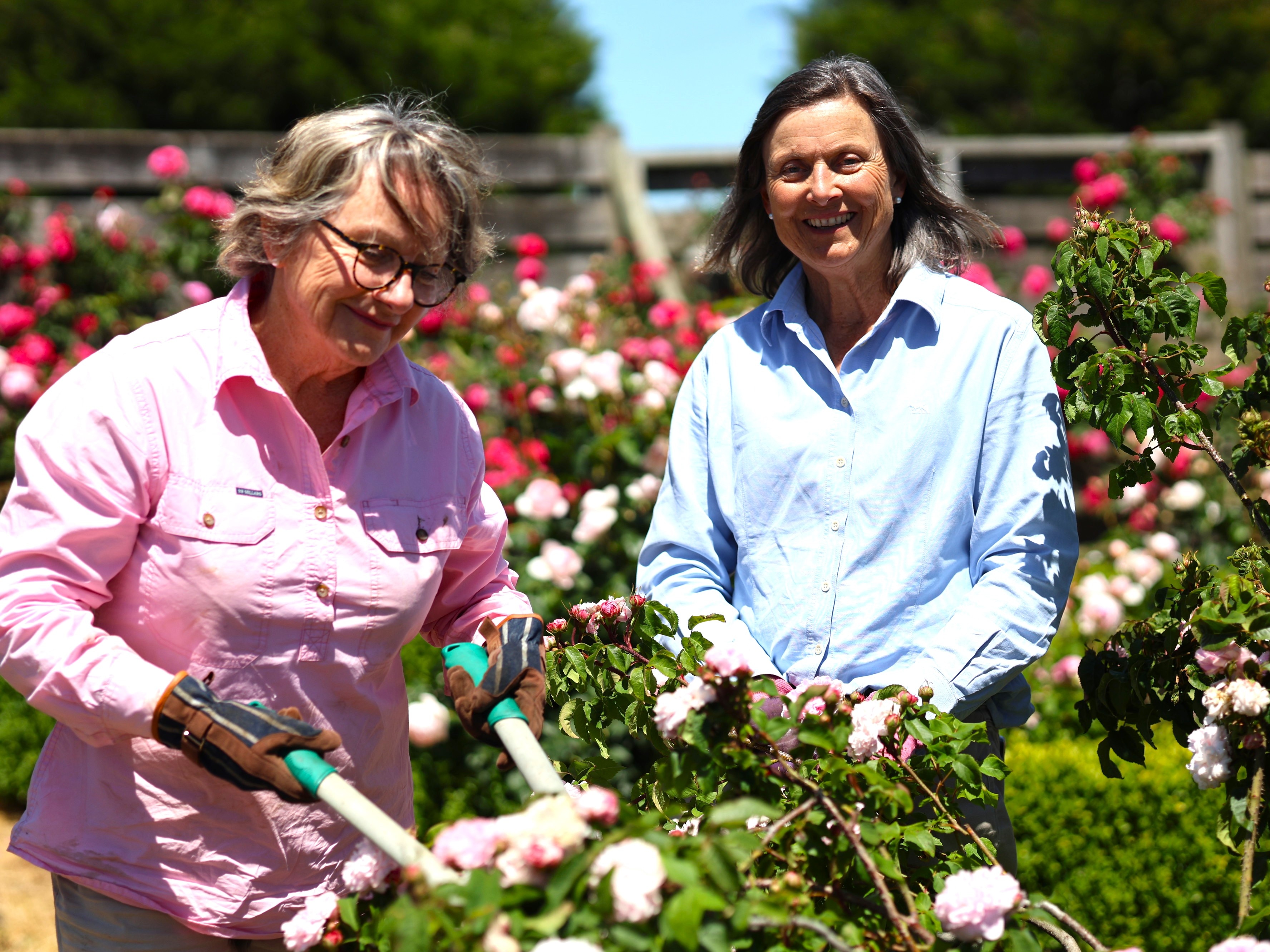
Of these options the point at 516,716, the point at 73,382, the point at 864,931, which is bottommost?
the point at 864,931

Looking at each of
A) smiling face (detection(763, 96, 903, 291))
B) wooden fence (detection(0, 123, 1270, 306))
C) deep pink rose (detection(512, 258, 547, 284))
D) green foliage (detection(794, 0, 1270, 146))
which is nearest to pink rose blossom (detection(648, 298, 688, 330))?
deep pink rose (detection(512, 258, 547, 284))

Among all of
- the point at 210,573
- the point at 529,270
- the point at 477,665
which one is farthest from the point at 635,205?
the point at 210,573

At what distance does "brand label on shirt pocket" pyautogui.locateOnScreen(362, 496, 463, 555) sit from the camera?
1.92 m

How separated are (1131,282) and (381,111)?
4.25 feet

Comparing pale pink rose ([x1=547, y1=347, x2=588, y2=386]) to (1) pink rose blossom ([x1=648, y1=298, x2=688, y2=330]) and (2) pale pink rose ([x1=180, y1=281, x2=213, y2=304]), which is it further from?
(2) pale pink rose ([x1=180, y1=281, x2=213, y2=304])

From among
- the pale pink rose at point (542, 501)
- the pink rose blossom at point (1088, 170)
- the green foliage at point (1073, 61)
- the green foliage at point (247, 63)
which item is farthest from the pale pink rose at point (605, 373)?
the green foliage at point (1073, 61)

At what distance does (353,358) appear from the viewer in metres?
1.85

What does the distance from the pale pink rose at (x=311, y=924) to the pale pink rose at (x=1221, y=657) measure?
50.8 inches

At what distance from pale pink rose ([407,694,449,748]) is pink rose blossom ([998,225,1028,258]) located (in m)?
3.94

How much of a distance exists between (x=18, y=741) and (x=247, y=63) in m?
10.3

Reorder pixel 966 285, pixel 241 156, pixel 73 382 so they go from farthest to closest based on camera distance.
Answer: pixel 241 156 < pixel 966 285 < pixel 73 382

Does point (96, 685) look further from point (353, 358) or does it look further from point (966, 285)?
point (966, 285)

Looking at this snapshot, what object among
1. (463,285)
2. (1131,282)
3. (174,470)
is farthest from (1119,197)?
(174,470)

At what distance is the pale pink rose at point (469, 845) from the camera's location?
1.33m
